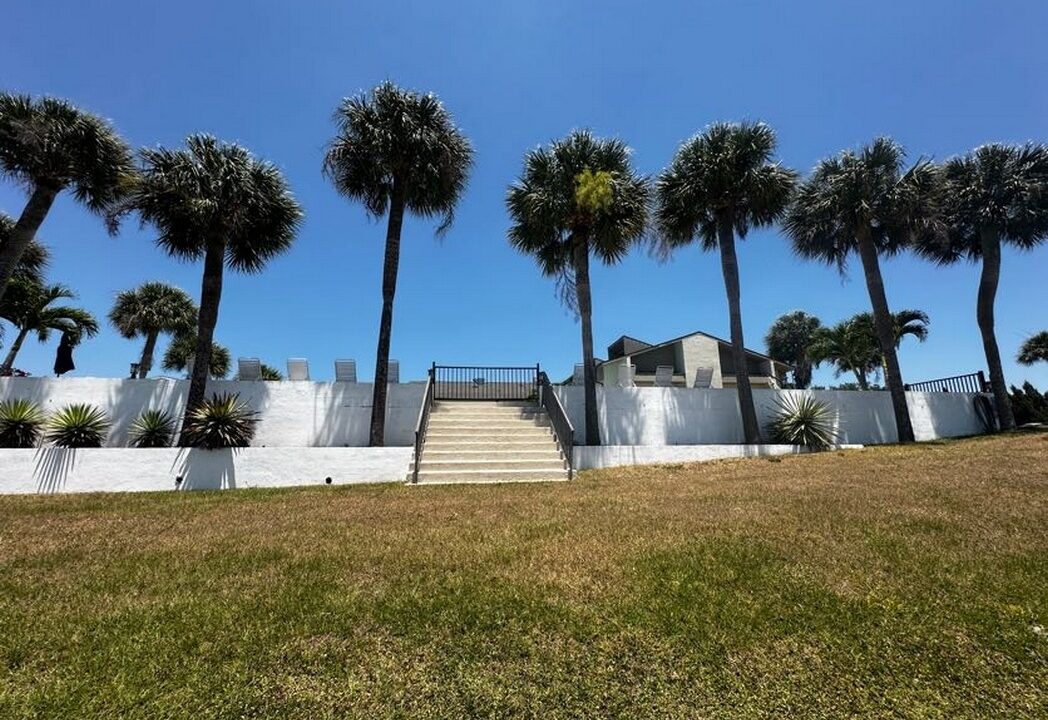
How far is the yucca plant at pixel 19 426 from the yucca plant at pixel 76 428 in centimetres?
23

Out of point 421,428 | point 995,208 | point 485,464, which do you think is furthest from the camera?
point 995,208

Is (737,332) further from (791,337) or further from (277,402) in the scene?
(791,337)

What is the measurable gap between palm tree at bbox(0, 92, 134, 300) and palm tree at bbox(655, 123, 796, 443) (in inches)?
611

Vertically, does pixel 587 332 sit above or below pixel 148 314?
below

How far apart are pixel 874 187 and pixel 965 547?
596 inches

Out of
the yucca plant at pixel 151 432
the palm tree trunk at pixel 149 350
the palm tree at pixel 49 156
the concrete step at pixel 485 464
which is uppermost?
the palm tree at pixel 49 156

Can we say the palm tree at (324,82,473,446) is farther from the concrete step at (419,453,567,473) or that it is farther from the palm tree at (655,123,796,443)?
the palm tree at (655,123,796,443)

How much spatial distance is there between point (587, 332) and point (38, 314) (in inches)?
721

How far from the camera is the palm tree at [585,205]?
13984 mm

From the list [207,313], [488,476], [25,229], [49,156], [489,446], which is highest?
[49,156]

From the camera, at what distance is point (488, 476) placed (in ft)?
33.6

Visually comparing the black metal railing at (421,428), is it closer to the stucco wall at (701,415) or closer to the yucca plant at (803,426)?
the stucco wall at (701,415)

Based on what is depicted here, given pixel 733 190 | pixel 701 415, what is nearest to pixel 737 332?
pixel 701 415

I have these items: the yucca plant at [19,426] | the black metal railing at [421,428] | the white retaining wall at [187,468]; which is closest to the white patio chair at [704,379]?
the black metal railing at [421,428]
